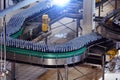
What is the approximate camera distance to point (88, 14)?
12398 mm

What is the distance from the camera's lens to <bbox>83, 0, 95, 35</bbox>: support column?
1229 cm

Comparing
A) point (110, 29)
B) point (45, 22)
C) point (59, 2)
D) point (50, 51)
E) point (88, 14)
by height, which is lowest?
point (50, 51)

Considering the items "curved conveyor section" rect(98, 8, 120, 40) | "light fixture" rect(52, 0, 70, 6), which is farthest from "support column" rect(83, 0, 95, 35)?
"curved conveyor section" rect(98, 8, 120, 40)

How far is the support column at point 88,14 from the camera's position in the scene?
40.3 feet

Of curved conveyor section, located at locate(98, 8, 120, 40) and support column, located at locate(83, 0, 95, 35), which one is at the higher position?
support column, located at locate(83, 0, 95, 35)

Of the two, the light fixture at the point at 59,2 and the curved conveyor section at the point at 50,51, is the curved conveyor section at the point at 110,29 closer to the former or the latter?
the curved conveyor section at the point at 50,51

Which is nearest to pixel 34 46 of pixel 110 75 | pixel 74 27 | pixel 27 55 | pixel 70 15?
pixel 27 55

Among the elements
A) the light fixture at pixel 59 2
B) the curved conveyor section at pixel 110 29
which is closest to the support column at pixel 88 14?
the light fixture at pixel 59 2

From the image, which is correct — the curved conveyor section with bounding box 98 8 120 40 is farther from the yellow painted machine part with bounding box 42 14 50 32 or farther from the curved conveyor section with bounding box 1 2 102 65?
the yellow painted machine part with bounding box 42 14 50 32

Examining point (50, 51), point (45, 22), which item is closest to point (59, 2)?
point (45, 22)

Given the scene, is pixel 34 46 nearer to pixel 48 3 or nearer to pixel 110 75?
pixel 110 75

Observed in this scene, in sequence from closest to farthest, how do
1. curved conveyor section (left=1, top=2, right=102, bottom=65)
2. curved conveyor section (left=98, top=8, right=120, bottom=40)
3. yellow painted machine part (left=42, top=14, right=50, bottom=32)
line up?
curved conveyor section (left=1, top=2, right=102, bottom=65), curved conveyor section (left=98, top=8, right=120, bottom=40), yellow painted machine part (left=42, top=14, right=50, bottom=32)

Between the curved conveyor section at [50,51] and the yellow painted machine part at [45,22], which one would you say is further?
the yellow painted machine part at [45,22]

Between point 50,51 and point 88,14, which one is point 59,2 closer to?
point 88,14
